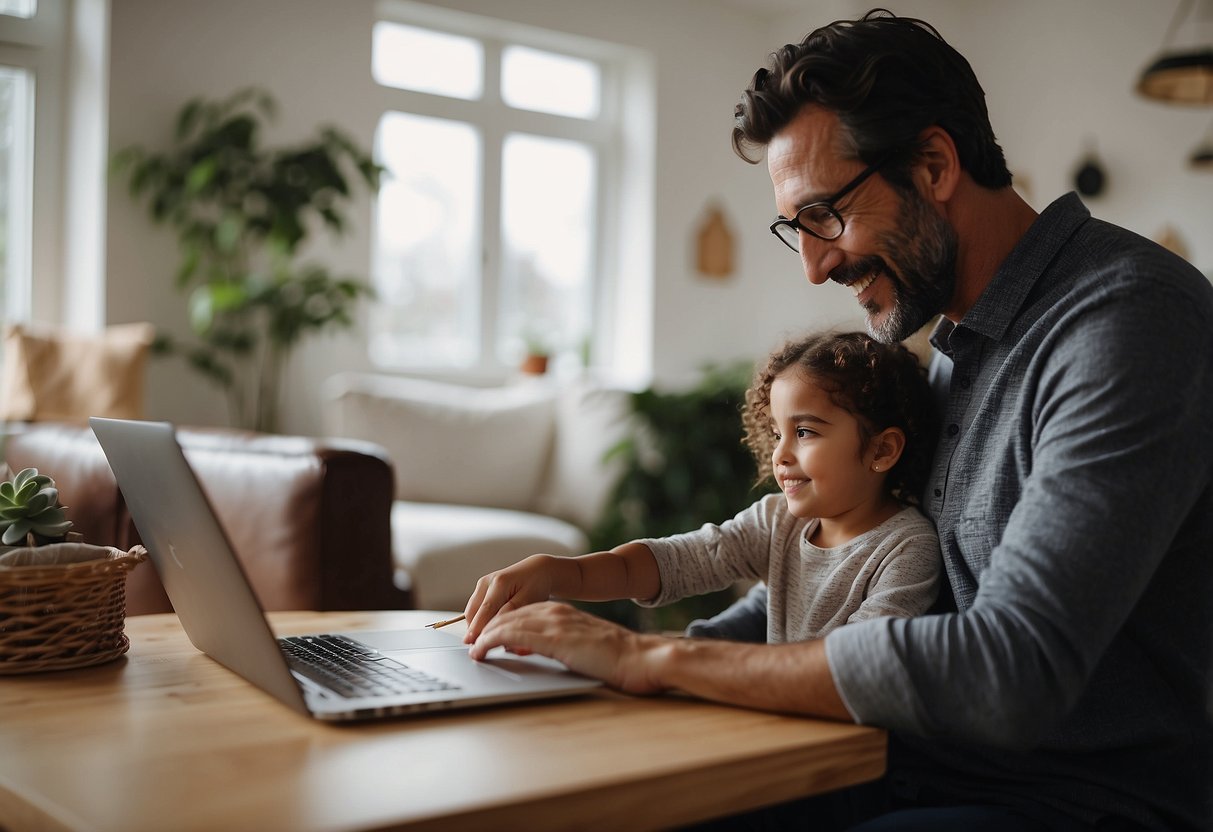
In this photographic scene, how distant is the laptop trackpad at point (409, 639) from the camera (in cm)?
114

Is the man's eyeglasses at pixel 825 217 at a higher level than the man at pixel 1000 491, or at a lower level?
higher

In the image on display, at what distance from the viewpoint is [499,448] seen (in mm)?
4414

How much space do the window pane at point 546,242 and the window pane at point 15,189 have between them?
2.02 m

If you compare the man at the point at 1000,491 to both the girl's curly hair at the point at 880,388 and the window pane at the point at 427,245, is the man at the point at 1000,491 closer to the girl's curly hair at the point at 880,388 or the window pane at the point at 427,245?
→ the girl's curly hair at the point at 880,388

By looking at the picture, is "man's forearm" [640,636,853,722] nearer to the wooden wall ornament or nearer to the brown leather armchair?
the brown leather armchair

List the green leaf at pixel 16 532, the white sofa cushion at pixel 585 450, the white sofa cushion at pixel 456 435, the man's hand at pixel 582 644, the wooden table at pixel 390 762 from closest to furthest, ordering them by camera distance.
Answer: the wooden table at pixel 390 762 → the man's hand at pixel 582 644 → the green leaf at pixel 16 532 → the white sofa cushion at pixel 456 435 → the white sofa cushion at pixel 585 450

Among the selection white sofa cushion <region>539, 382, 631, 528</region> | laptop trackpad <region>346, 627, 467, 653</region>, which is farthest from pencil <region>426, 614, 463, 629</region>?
white sofa cushion <region>539, 382, 631, 528</region>

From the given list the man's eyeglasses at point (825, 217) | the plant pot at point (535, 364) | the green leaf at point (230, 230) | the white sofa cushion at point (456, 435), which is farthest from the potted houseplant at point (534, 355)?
the man's eyeglasses at point (825, 217)

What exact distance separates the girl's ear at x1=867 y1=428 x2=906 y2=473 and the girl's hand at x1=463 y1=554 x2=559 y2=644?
39 cm

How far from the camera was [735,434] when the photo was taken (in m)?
4.36

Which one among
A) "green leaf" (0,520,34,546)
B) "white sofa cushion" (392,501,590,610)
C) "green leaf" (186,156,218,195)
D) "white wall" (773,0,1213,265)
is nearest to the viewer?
"green leaf" (0,520,34,546)

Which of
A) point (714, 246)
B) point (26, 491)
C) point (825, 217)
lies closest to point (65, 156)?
point (714, 246)

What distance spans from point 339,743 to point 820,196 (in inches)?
30.8

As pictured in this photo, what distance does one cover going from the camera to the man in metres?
0.90
